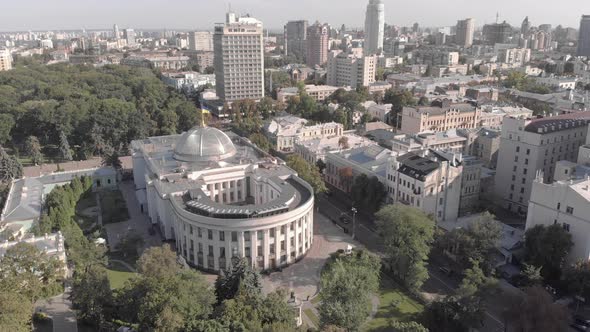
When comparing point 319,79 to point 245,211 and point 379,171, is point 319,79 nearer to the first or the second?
point 379,171

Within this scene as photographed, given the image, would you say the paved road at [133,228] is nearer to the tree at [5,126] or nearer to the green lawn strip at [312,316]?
the green lawn strip at [312,316]

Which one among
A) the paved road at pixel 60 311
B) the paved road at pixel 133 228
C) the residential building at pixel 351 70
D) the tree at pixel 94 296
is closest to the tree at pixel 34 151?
the paved road at pixel 133 228

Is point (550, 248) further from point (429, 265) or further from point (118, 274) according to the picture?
point (118, 274)

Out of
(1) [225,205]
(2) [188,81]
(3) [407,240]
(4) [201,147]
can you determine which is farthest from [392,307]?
(2) [188,81]

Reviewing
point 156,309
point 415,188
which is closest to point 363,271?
point 156,309

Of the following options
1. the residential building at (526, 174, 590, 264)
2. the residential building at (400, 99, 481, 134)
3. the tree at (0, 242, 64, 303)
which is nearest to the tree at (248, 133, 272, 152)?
the residential building at (400, 99, 481, 134)
